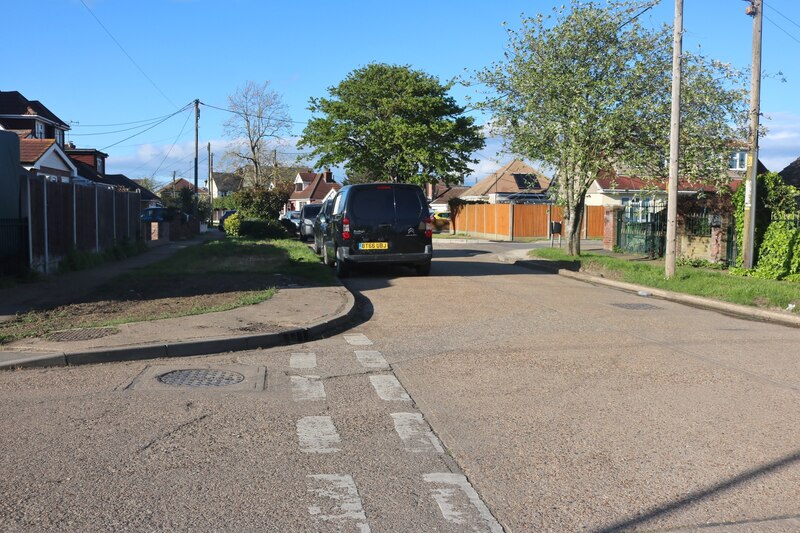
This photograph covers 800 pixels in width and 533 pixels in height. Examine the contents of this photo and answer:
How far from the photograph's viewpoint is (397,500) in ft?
13.3

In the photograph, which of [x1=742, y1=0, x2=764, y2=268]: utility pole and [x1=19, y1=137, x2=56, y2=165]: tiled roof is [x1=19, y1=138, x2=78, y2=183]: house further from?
[x1=742, y1=0, x2=764, y2=268]: utility pole

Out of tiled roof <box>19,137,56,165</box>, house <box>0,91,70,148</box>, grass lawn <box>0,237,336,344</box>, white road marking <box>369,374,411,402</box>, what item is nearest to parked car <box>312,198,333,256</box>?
grass lawn <box>0,237,336,344</box>

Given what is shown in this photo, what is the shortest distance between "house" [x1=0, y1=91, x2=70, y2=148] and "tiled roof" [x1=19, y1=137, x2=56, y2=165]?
968 cm

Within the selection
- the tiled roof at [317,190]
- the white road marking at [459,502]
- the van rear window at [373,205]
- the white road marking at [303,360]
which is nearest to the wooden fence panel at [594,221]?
the van rear window at [373,205]

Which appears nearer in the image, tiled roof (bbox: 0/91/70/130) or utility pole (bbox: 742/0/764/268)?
utility pole (bbox: 742/0/764/268)

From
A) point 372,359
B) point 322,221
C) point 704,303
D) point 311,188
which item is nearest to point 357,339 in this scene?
point 372,359

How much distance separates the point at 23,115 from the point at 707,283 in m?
37.1

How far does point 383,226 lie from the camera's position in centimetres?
1543

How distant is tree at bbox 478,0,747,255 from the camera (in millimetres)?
19500

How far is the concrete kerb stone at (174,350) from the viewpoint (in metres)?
7.10

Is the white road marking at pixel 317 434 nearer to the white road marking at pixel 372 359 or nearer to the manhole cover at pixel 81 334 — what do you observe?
the white road marking at pixel 372 359

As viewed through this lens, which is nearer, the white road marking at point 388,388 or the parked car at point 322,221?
the white road marking at point 388,388

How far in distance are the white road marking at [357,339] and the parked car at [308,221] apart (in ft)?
78.6

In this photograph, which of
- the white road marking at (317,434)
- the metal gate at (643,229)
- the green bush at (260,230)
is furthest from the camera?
the green bush at (260,230)
